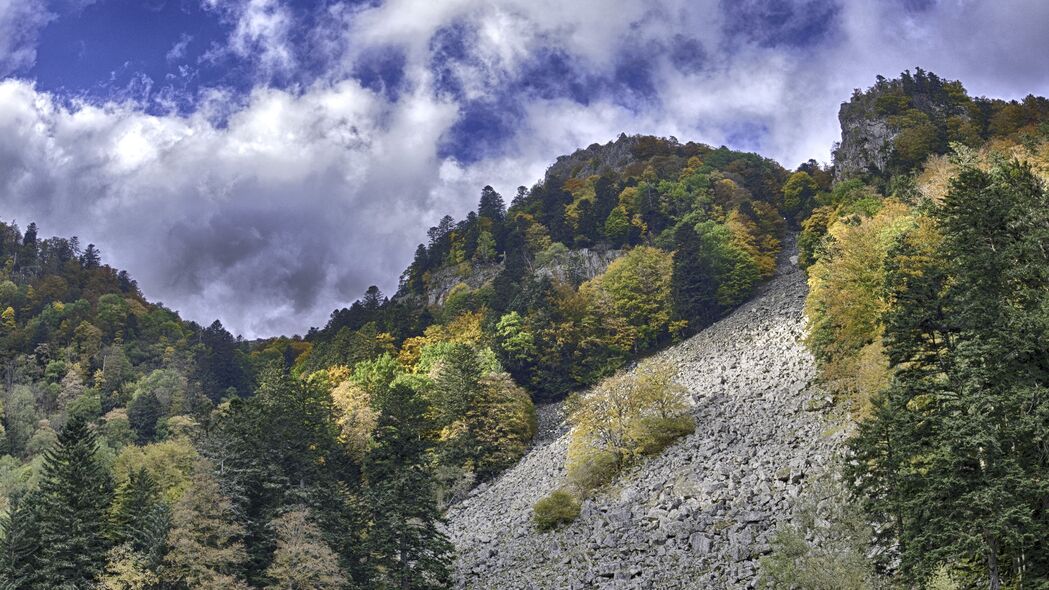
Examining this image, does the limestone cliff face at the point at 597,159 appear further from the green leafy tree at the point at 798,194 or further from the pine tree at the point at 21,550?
the pine tree at the point at 21,550

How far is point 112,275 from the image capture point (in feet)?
525

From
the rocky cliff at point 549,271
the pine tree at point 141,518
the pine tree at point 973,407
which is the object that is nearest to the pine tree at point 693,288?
the rocky cliff at point 549,271

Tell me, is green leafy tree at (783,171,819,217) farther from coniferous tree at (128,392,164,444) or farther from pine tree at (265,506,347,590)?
pine tree at (265,506,347,590)

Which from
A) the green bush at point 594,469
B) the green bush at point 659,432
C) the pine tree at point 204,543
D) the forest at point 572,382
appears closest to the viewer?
the forest at point 572,382

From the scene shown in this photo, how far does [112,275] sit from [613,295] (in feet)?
383

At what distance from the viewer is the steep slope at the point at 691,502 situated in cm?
3778

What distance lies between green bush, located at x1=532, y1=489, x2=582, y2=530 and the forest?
10.8 inches

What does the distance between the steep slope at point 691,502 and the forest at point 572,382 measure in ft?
8.16

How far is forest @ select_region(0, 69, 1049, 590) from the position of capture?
90.1 feet

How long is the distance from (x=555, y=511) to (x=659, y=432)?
31.9 feet

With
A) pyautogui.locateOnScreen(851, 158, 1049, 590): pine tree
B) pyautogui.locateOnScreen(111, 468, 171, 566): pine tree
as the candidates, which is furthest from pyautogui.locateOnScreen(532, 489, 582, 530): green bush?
pyautogui.locateOnScreen(111, 468, 171, 566): pine tree

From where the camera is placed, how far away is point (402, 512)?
42.1 m

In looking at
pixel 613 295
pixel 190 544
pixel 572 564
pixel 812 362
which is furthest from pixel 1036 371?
pixel 613 295

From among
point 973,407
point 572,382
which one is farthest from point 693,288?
point 973,407
